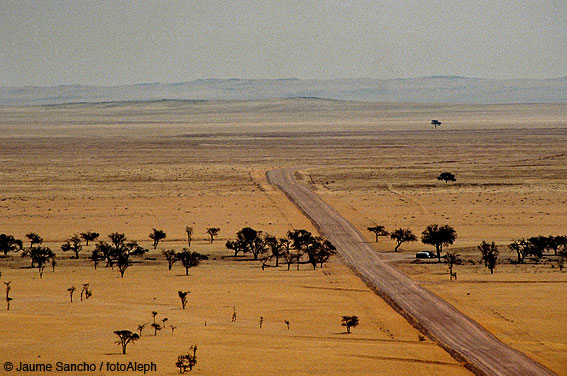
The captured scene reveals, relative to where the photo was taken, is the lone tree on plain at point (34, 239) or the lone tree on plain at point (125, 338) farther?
the lone tree on plain at point (34, 239)

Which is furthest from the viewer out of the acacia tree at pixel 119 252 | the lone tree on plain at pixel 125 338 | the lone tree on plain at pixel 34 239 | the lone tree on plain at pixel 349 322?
the lone tree on plain at pixel 34 239

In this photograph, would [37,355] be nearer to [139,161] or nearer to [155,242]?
[155,242]

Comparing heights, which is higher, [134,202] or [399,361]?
[134,202]

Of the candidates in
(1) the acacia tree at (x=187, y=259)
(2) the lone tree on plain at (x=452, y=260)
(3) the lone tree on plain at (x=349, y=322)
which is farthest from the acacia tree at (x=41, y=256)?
(2) the lone tree on plain at (x=452, y=260)

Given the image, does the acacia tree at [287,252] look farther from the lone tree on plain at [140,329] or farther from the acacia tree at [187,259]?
the lone tree on plain at [140,329]

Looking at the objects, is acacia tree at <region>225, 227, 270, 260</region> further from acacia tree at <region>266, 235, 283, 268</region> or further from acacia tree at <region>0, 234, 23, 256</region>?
acacia tree at <region>0, 234, 23, 256</region>

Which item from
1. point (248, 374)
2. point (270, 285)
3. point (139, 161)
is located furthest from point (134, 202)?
point (248, 374)

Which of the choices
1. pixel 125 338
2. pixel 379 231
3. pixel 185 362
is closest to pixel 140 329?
pixel 125 338
